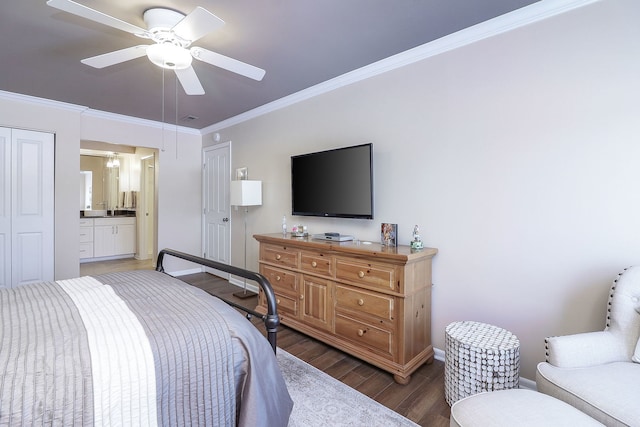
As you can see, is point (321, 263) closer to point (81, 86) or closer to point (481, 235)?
point (481, 235)

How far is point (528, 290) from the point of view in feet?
6.57

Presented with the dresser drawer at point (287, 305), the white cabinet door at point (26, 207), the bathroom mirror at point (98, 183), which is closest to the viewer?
the dresser drawer at point (287, 305)

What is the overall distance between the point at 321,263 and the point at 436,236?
0.94m

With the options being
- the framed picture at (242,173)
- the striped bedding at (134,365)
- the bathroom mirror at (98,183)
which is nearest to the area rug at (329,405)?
the striped bedding at (134,365)

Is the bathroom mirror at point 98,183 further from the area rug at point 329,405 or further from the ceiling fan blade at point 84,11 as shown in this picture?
the area rug at point 329,405

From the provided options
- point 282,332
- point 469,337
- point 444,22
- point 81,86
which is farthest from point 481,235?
point 81,86

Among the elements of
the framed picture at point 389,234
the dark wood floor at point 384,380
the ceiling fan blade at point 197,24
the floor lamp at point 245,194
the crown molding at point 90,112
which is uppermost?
the crown molding at point 90,112

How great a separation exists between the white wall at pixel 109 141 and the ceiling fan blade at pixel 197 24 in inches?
124

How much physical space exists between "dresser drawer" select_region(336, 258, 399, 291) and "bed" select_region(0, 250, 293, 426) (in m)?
0.98

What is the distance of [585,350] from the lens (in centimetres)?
140

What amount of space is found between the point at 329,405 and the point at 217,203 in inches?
144

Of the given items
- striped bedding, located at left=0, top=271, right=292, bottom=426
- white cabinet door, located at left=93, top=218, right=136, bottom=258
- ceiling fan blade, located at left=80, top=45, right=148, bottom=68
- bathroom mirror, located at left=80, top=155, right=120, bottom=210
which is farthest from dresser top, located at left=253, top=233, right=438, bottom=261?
bathroom mirror, located at left=80, top=155, right=120, bottom=210

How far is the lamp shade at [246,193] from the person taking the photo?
376 centimetres

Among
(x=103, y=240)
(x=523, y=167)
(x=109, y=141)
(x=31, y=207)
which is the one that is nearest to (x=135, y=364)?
(x=523, y=167)
